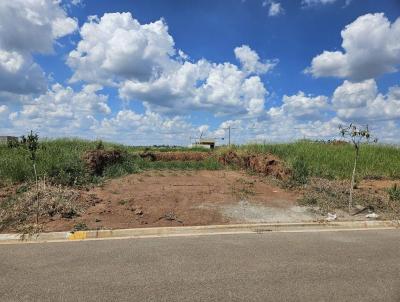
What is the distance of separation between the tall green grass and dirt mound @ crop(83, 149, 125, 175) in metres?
7.73

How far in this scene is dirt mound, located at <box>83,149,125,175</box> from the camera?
15.2 meters

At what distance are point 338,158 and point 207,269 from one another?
14618mm

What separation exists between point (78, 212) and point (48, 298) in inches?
182

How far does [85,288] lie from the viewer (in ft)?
15.9

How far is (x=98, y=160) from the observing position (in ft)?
54.4

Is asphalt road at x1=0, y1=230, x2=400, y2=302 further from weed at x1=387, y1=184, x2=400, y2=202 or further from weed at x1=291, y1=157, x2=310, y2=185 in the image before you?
weed at x1=291, y1=157, x2=310, y2=185

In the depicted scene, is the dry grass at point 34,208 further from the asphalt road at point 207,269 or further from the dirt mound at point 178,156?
the dirt mound at point 178,156

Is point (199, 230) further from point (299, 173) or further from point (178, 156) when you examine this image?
point (178, 156)

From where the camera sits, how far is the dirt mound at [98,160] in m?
15.2

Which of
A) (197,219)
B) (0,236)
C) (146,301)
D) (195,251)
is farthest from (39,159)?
(146,301)

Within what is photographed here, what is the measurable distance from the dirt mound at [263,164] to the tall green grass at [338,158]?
21.0 inches

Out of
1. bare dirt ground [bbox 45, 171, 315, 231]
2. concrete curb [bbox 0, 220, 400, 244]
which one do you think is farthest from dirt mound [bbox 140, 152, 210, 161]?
concrete curb [bbox 0, 220, 400, 244]

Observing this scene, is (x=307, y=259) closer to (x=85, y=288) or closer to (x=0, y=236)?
(x=85, y=288)

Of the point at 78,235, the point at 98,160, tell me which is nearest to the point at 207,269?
the point at 78,235
